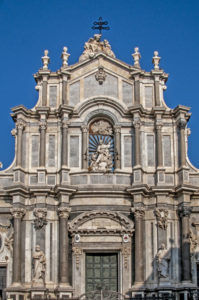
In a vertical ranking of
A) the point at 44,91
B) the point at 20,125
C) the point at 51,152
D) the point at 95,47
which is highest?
the point at 95,47

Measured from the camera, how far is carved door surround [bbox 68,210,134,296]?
25.0 meters

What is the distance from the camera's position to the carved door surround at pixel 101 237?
2495cm

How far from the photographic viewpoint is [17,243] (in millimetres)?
24734

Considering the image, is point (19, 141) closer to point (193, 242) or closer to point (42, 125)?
point (42, 125)

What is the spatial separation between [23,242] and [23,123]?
483cm

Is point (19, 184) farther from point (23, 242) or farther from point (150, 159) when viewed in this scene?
point (150, 159)

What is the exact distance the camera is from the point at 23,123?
26.6 meters

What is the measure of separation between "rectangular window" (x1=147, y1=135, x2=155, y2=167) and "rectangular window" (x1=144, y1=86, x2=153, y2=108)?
4.80 feet

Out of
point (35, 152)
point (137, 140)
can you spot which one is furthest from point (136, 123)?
point (35, 152)

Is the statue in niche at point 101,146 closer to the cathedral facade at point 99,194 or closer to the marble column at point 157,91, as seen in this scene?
the cathedral facade at point 99,194

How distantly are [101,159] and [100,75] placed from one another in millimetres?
3711

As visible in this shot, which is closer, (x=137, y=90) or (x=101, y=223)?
(x=101, y=223)

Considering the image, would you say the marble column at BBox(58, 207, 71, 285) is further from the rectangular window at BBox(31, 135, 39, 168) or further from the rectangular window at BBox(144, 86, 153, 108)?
the rectangular window at BBox(144, 86, 153, 108)

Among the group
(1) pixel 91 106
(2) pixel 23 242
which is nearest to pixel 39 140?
(1) pixel 91 106
